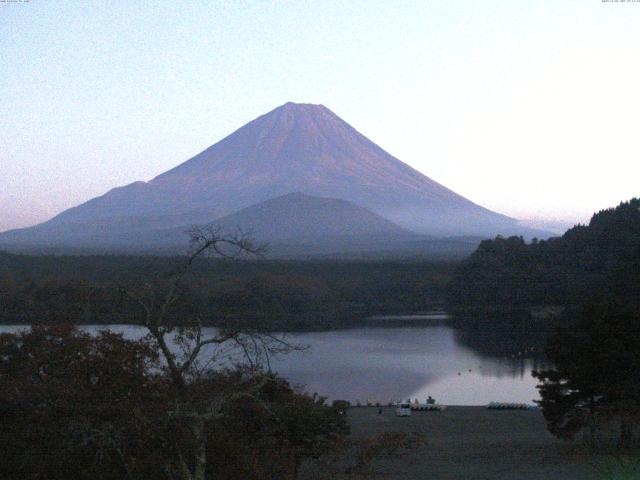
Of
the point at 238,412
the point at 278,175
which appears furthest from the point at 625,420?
the point at 278,175

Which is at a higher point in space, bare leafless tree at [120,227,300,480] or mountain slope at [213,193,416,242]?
mountain slope at [213,193,416,242]

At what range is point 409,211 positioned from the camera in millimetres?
94312

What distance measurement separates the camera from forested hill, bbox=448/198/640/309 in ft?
119

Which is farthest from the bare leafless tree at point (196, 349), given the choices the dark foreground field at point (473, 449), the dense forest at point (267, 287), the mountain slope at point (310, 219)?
the mountain slope at point (310, 219)

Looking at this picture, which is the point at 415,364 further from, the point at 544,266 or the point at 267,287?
the point at 544,266

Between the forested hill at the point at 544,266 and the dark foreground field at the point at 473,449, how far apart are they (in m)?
20.9

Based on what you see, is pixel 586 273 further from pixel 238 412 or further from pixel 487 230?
pixel 487 230

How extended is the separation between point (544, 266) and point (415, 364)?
60.4ft

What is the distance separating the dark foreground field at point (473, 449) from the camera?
29.5 ft

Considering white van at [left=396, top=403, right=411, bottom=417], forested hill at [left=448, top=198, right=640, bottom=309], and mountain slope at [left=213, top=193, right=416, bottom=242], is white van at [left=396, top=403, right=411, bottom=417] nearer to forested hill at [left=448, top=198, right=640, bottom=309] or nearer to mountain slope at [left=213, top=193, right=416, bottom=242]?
forested hill at [left=448, top=198, right=640, bottom=309]

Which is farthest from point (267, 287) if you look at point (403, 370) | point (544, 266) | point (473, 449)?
point (473, 449)

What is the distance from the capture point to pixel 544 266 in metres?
38.6

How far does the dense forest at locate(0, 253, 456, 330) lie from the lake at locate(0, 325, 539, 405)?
271 centimetres

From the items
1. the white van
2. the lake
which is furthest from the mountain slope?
the white van
